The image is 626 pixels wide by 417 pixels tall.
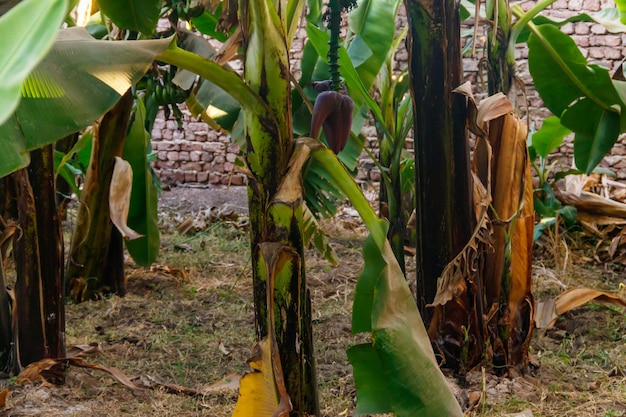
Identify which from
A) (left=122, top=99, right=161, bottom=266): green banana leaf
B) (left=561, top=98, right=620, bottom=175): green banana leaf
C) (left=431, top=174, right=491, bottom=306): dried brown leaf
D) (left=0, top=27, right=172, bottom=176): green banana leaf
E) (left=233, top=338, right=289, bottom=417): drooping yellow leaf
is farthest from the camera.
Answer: (left=122, top=99, right=161, bottom=266): green banana leaf

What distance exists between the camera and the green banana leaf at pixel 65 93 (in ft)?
3.13

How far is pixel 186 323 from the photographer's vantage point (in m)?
2.73

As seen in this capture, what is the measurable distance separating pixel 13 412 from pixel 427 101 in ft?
4.39

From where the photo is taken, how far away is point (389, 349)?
114 centimetres

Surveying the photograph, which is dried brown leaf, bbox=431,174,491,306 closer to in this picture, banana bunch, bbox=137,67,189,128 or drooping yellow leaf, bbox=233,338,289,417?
drooping yellow leaf, bbox=233,338,289,417

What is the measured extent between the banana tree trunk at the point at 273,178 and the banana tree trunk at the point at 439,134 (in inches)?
25.8

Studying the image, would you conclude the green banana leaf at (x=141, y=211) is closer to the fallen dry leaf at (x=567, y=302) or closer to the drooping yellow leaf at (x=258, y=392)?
the fallen dry leaf at (x=567, y=302)

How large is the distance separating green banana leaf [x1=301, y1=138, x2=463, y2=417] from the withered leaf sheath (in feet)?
0.30

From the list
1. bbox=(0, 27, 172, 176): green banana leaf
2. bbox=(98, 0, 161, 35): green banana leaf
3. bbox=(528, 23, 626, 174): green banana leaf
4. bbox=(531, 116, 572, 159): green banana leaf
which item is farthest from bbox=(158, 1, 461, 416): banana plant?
bbox=(531, 116, 572, 159): green banana leaf

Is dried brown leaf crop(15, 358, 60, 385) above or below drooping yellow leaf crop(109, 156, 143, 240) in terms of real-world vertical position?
below

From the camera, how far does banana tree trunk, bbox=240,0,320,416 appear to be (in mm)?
1211

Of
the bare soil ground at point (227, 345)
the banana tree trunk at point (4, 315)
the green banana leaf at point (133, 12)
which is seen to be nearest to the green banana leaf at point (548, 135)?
the bare soil ground at point (227, 345)

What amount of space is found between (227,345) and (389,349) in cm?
138

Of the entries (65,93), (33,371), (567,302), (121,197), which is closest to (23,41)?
(65,93)
